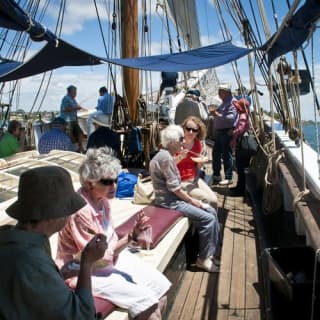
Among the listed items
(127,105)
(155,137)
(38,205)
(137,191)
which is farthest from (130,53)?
(38,205)

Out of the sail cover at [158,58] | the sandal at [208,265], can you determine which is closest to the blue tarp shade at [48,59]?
the sail cover at [158,58]

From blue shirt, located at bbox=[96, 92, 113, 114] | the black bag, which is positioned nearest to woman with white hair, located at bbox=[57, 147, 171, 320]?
the black bag

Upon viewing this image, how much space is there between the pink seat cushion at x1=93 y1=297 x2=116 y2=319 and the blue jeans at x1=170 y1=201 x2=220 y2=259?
1.68 meters

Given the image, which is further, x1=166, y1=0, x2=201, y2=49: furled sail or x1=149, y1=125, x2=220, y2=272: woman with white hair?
x1=166, y1=0, x2=201, y2=49: furled sail

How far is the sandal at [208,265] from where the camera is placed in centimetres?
383

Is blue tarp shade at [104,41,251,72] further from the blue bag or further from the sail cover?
the blue bag

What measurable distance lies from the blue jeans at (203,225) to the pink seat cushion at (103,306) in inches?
66.3

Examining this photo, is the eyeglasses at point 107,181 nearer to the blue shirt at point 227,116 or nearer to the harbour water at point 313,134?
the harbour water at point 313,134

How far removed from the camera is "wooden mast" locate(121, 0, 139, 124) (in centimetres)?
646

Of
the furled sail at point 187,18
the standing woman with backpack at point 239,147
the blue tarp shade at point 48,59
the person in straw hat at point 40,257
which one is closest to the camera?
the person in straw hat at point 40,257

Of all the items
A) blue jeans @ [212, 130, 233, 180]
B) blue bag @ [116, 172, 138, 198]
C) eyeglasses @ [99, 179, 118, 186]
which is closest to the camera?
eyeglasses @ [99, 179, 118, 186]

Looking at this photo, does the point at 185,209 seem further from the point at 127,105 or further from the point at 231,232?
the point at 127,105

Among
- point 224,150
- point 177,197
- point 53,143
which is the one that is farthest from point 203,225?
point 53,143

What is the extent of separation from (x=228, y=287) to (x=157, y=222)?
0.72 m
